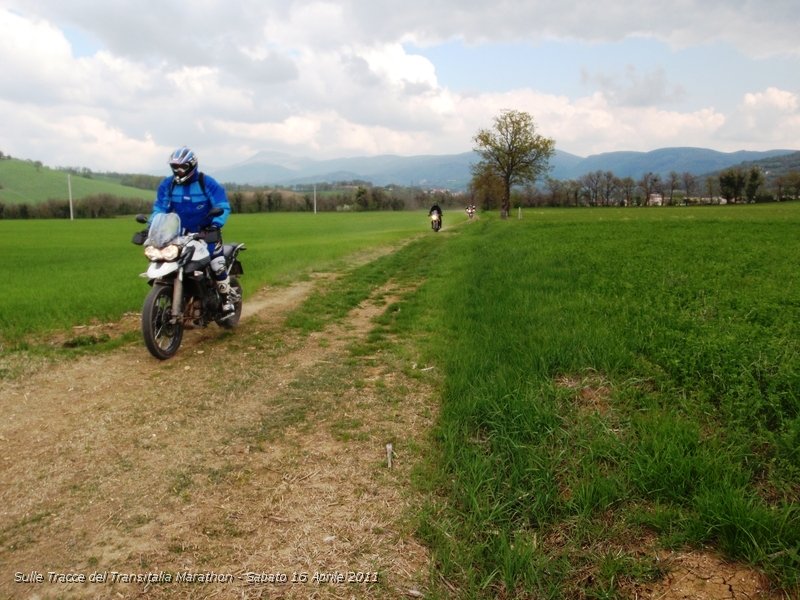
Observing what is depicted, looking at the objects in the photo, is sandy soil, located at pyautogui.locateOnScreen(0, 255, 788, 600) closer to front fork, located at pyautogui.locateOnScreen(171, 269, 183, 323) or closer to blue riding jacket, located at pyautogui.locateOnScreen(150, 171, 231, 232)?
front fork, located at pyautogui.locateOnScreen(171, 269, 183, 323)

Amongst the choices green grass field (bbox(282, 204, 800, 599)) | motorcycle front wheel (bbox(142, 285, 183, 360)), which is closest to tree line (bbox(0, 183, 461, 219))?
motorcycle front wheel (bbox(142, 285, 183, 360))

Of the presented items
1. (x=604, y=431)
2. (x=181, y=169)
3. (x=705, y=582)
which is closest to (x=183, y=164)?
(x=181, y=169)

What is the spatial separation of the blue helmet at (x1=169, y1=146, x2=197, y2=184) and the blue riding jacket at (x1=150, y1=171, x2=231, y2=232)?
71 millimetres

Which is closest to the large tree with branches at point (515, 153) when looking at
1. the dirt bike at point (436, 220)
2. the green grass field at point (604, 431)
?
the dirt bike at point (436, 220)

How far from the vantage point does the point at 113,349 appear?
20.8ft

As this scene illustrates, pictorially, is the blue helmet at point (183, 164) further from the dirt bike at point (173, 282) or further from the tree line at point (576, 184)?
the tree line at point (576, 184)

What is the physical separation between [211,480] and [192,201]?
4.41 meters

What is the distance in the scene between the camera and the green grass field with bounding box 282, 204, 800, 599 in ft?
7.84

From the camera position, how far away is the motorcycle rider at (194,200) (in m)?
6.41

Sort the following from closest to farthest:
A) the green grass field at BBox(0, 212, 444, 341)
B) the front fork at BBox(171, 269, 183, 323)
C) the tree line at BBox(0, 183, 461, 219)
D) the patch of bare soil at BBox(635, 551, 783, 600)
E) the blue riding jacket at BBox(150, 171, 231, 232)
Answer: the patch of bare soil at BBox(635, 551, 783, 600) < the front fork at BBox(171, 269, 183, 323) < the blue riding jacket at BBox(150, 171, 231, 232) < the green grass field at BBox(0, 212, 444, 341) < the tree line at BBox(0, 183, 461, 219)

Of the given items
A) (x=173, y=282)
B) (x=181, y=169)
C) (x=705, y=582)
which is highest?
(x=181, y=169)

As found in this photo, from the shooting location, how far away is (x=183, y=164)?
632 centimetres

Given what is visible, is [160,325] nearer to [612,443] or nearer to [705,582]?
[612,443]

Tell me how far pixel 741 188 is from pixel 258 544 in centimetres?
9638
